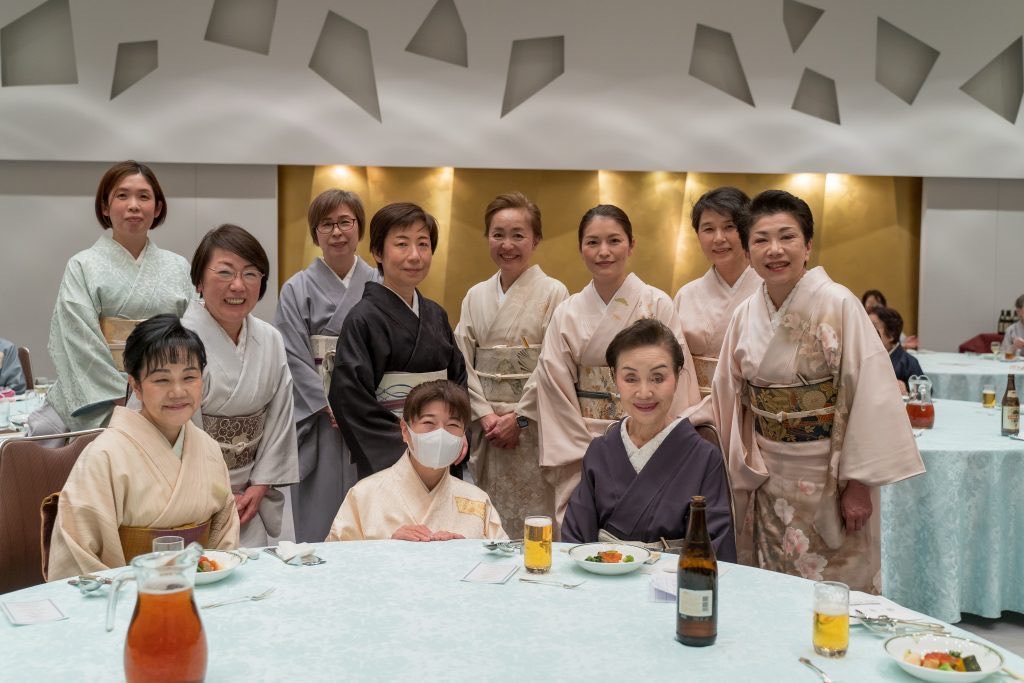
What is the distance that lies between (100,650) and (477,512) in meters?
1.19

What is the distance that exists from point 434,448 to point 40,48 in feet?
19.7

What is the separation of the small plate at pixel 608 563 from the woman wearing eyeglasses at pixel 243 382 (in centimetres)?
130

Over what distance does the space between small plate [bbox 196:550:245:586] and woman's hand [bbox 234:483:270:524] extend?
0.95m

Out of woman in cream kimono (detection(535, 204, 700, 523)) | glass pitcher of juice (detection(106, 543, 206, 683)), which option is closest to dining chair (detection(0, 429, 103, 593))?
glass pitcher of juice (detection(106, 543, 206, 683))

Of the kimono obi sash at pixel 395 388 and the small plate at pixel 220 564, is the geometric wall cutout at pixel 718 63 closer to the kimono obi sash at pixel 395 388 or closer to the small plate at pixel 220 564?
the kimono obi sash at pixel 395 388

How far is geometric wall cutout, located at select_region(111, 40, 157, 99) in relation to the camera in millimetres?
7018

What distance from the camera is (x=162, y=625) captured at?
4.25 ft

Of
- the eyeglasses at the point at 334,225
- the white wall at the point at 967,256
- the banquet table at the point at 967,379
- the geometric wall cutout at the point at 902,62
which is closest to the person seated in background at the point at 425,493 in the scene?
the eyeglasses at the point at 334,225

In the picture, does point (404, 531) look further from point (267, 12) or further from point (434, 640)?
point (267, 12)

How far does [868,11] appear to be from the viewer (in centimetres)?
767

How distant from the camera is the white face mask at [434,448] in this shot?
2572 mm

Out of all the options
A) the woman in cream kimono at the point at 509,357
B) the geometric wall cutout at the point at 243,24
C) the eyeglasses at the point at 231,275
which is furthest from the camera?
the geometric wall cutout at the point at 243,24

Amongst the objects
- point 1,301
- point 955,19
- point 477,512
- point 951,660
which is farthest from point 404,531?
point 955,19

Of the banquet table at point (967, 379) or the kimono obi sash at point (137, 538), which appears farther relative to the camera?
the banquet table at point (967, 379)
